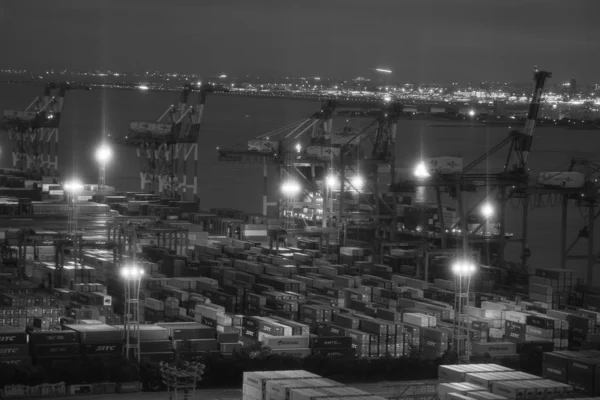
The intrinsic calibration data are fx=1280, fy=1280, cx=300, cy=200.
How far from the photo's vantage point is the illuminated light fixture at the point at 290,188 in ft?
106

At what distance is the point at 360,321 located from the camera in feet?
56.7

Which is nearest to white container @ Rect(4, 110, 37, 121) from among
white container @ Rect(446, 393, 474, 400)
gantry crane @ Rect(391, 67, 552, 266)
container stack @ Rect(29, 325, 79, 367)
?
gantry crane @ Rect(391, 67, 552, 266)

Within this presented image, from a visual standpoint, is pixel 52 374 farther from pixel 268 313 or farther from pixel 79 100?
pixel 79 100

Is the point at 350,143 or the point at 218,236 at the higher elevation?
the point at 350,143

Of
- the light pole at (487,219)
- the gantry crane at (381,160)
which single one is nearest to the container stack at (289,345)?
the light pole at (487,219)

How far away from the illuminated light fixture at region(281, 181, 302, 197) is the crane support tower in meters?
10.7

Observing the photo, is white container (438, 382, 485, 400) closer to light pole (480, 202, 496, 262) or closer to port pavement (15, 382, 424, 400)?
port pavement (15, 382, 424, 400)

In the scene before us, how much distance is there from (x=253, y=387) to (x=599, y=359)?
419cm

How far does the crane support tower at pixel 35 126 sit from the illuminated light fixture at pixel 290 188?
10.7 m

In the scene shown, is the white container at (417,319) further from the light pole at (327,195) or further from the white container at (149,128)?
Answer: the white container at (149,128)

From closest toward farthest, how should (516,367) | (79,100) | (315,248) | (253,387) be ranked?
(253,387) < (516,367) < (315,248) < (79,100)

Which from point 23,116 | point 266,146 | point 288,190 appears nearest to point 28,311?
point 288,190

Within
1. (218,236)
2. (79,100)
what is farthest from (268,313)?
(79,100)

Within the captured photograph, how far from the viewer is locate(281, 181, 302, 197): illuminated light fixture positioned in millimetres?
32231
